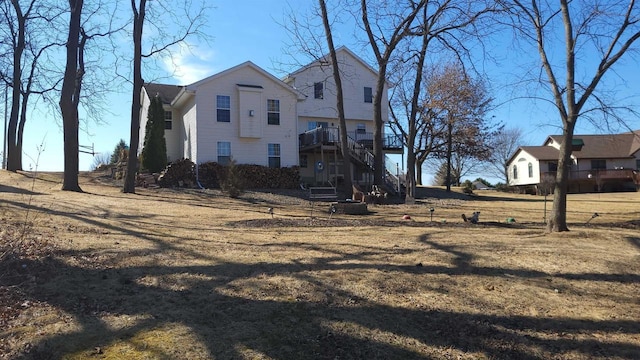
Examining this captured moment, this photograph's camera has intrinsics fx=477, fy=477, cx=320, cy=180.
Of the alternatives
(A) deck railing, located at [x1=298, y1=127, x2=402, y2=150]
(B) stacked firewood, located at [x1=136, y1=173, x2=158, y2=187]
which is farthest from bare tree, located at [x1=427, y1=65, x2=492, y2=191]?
(B) stacked firewood, located at [x1=136, y1=173, x2=158, y2=187]

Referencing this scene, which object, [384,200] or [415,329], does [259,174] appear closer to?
[384,200]

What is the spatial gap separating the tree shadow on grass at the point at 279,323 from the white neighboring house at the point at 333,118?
75.2 ft

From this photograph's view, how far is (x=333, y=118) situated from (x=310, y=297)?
28681 millimetres

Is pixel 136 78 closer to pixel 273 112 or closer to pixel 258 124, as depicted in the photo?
pixel 258 124

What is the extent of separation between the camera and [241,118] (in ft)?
88.1

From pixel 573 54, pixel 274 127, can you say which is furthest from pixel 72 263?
pixel 274 127

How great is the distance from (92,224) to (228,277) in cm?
512

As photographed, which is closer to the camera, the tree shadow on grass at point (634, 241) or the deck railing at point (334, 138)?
the tree shadow on grass at point (634, 241)

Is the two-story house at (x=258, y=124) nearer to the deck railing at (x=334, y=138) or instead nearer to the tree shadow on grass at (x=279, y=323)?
the deck railing at (x=334, y=138)

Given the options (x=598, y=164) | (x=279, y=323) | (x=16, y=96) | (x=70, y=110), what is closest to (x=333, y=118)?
(x=70, y=110)

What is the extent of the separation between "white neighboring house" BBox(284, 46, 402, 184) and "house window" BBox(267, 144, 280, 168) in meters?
2.45

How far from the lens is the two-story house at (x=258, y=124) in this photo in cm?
2650

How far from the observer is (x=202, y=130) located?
26.2m

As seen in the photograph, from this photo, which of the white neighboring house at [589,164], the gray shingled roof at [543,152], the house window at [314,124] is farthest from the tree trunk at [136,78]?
the gray shingled roof at [543,152]
